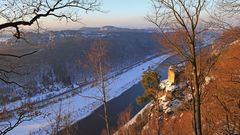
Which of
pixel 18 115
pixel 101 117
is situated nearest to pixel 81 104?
pixel 101 117

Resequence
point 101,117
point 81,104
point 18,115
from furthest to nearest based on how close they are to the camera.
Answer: point 81,104 → point 101,117 → point 18,115

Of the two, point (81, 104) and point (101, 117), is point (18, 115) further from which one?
point (81, 104)

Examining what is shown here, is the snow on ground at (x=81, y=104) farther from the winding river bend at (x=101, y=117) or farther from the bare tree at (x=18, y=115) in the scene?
the bare tree at (x=18, y=115)

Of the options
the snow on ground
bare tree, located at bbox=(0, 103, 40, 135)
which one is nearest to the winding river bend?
the snow on ground

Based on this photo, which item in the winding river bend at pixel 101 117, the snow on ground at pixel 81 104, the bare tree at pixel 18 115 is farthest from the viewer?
the snow on ground at pixel 81 104

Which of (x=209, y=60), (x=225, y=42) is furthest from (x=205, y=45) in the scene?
(x=225, y=42)

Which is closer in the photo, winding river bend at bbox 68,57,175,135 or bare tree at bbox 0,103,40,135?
bare tree at bbox 0,103,40,135

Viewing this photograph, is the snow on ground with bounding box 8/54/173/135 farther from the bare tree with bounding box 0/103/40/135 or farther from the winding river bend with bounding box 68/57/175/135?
the bare tree with bounding box 0/103/40/135

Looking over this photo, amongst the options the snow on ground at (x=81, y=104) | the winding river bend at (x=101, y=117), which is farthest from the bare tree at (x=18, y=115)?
the winding river bend at (x=101, y=117)

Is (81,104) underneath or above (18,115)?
underneath

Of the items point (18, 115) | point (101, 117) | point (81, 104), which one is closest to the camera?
point (18, 115)

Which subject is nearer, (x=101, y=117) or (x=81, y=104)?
(x=101, y=117)
